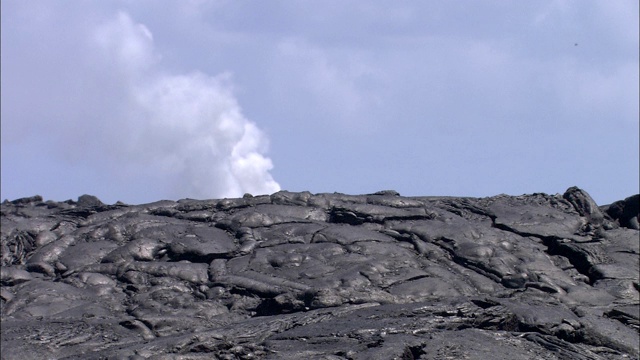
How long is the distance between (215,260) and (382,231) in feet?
15.3

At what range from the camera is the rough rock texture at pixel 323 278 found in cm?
2031

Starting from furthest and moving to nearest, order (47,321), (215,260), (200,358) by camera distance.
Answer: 1. (215,260)
2. (47,321)
3. (200,358)

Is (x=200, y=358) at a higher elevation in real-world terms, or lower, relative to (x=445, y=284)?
lower

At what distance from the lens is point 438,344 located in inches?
762

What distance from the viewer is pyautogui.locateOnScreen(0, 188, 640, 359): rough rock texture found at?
66.6ft

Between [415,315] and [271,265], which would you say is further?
[271,265]

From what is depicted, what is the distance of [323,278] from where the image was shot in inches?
985

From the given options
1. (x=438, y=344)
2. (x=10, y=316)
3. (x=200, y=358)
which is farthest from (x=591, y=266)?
(x=10, y=316)

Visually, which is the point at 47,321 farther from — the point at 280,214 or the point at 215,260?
the point at 280,214

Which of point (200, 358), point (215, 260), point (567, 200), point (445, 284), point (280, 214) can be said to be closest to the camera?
point (200, 358)

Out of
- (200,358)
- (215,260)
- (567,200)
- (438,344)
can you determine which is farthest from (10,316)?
(567,200)

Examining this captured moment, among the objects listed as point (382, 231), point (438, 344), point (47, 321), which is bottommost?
point (438, 344)

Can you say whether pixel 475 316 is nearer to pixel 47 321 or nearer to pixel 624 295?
pixel 624 295

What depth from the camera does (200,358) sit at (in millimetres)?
18938
